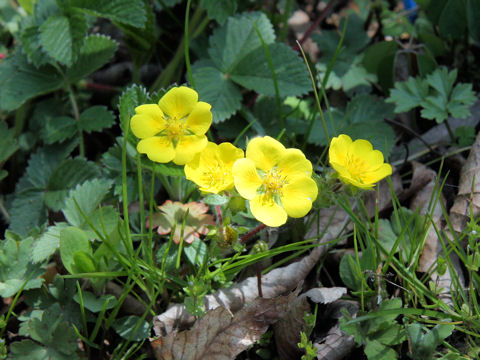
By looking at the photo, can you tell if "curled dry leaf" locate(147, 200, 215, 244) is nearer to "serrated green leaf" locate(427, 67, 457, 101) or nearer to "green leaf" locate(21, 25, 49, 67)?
"green leaf" locate(21, 25, 49, 67)

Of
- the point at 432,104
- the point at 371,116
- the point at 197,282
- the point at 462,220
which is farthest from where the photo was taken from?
the point at 371,116

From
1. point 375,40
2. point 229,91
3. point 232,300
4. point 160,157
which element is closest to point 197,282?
point 232,300

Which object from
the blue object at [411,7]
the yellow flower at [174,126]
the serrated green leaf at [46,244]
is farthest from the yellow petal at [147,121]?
the blue object at [411,7]

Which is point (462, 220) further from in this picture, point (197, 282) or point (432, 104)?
point (197, 282)

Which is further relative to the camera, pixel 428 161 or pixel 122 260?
pixel 428 161

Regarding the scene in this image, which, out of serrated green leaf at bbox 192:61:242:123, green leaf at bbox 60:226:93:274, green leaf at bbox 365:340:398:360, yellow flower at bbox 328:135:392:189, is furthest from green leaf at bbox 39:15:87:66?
green leaf at bbox 365:340:398:360

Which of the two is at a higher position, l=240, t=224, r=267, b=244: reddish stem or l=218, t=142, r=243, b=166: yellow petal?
l=218, t=142, r=243, b=166: yellow petal
